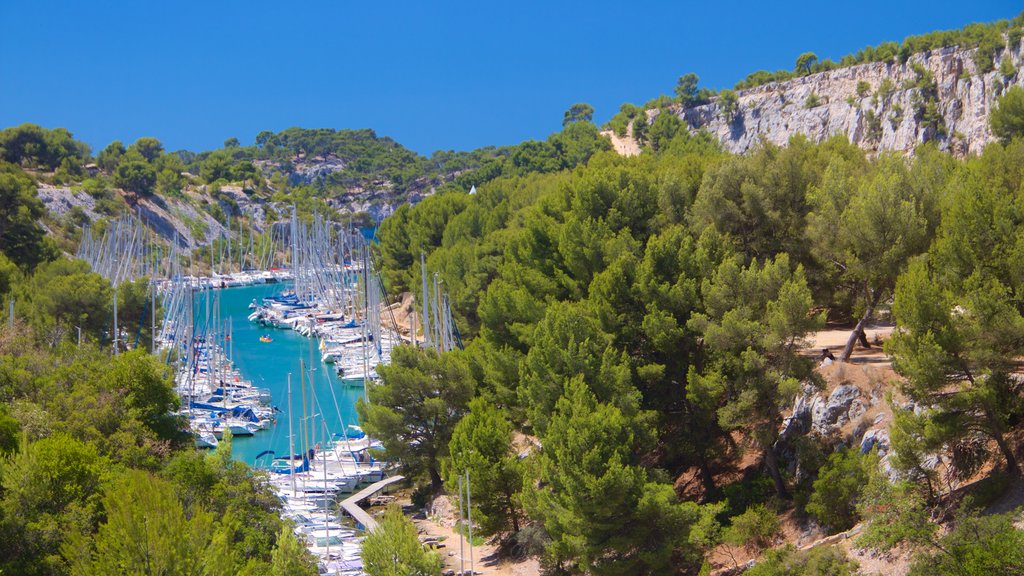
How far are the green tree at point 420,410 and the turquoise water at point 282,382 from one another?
3.27m

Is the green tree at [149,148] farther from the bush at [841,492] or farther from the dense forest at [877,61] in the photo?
the bush at [841,492]

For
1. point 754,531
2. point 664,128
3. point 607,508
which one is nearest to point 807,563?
point 754,531

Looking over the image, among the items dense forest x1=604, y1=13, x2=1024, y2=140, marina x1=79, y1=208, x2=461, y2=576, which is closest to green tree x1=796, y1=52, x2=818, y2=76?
dense forest x1=604, y1=13, x2=1024, y2=140

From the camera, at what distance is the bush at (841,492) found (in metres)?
20.4

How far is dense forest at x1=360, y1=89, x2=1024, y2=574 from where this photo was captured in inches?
737

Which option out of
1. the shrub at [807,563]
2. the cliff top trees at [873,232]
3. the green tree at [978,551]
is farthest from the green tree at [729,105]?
the green tree at [978,551]

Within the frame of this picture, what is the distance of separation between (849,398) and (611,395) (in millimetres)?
5628

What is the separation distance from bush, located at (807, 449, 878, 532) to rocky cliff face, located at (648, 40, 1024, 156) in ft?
115

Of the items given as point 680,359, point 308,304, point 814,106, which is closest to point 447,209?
point 308,304

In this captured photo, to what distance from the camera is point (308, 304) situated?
74500mm

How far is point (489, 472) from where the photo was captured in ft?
83.1

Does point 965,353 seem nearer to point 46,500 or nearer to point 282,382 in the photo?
point 46,500

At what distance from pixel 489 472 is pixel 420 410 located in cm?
589

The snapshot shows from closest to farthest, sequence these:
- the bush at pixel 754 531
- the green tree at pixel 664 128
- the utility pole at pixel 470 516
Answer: the bush at pixel 754 531 → the utility pole at pixel 470 516 → the green tree at pixel 664 128
